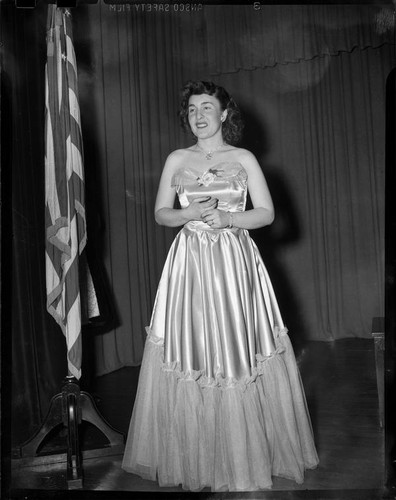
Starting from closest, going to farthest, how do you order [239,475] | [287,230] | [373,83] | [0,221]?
1. [0,221]
2. [239,475]
3. [373,83]
4. [287,230]

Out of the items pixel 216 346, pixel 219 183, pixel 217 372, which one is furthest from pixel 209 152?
pixel 217 372

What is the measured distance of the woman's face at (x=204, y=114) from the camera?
2.64 m

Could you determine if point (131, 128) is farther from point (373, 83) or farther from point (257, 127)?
point (373, 83)

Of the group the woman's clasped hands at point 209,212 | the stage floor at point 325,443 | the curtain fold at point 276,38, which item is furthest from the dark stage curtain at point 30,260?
the curtain fold at point 276,38

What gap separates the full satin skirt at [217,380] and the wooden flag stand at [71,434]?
27 cm

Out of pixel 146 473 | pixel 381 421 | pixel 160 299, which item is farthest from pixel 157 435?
pixel 381 421

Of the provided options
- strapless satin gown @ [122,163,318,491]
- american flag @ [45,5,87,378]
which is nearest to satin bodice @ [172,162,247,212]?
strapless satin gown @ [122,163,318,491]

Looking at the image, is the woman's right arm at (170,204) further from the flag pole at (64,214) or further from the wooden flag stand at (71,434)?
the wooden flag stand at (71,434)

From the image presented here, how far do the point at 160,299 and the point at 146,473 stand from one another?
771mm

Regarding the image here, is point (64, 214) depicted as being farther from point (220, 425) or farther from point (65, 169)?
point (220, 425)

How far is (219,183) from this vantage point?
262 centimetres

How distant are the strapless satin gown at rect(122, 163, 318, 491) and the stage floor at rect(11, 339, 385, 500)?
0.12 metres

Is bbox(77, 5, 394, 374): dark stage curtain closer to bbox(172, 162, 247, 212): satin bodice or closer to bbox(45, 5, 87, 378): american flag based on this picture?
bbox(45, 5, 87, 378): american flag

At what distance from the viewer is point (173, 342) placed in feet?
8.54
